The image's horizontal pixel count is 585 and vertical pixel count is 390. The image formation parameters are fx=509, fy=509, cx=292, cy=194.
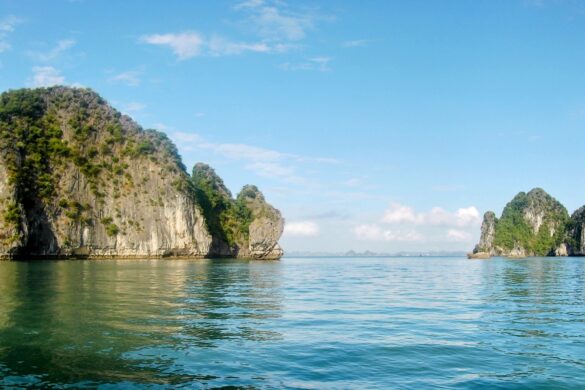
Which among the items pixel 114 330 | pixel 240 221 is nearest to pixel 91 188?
pixel 240 221

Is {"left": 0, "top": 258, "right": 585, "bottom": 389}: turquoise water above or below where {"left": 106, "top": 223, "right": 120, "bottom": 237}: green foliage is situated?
below

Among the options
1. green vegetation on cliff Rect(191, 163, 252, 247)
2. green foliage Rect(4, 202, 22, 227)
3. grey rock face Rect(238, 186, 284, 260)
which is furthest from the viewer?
green vegetation on cliff Rect(191, 163, 252, 247)

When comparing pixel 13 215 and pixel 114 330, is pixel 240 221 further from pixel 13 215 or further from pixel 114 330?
pixel 114 330

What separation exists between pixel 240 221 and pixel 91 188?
173ft

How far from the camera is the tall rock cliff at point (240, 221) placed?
150m

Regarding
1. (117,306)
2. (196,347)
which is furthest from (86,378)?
(117,306)

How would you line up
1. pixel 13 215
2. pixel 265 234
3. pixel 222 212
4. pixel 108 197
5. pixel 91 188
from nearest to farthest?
pixel 13 215 < pixel 91 188 < pixel 108 197 < pixel 265 234 < pixel 222 212

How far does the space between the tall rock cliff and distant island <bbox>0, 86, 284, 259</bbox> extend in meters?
0.50

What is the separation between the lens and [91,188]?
400ft

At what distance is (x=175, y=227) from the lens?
12975cm

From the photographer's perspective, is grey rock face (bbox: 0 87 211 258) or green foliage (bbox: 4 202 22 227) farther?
grey rock face (bbox: 0 87 211 258)

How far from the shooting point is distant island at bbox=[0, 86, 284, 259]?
106 m

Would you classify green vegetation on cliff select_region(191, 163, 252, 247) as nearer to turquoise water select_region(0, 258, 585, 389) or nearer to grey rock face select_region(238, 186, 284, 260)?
grey rock face select_region(238, 186, 284, 260)

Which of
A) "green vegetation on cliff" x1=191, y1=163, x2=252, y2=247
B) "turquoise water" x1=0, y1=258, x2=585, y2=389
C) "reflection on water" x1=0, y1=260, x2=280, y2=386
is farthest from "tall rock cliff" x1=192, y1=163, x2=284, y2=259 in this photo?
"turquoise water" x1=0, y1=258, x2=585, y2=389
